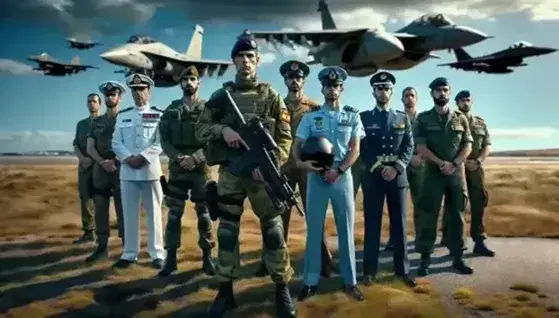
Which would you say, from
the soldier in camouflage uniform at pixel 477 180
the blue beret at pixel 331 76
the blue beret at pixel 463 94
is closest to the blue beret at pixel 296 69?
the blue beret at pixel 331 76

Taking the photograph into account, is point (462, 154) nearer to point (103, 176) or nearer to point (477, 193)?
point (477, 193)

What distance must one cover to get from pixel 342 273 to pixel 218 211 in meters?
0.76

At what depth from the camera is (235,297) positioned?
325 centimetres

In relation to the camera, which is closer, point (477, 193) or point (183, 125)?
point (183, 125)

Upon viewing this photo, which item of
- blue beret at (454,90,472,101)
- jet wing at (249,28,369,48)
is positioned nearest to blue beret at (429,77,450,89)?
blue beret at (454,90,472,101)

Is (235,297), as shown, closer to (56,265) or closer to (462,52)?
(56,265)

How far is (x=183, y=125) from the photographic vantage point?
147 inches

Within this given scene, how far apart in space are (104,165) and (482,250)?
8.51ft

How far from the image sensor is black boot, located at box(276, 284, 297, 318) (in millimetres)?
3039

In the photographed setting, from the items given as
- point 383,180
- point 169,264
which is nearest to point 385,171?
point 383,180

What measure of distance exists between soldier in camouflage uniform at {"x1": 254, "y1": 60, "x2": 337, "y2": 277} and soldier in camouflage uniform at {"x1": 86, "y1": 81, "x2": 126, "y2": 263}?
116cm

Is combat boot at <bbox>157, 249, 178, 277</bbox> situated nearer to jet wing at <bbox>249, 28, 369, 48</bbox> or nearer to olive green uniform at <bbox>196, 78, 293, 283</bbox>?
olive green uniform at <bbox>196, 78, 293, 283</bbox>

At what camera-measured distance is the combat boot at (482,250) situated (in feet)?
13.1

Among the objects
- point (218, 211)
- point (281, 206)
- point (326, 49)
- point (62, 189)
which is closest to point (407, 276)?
point (281, 206)
